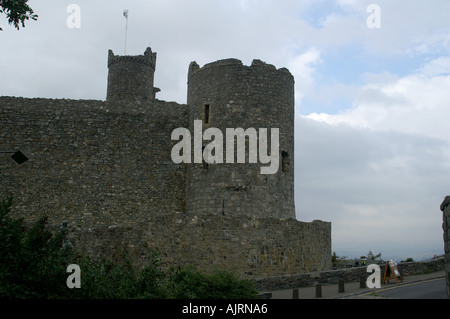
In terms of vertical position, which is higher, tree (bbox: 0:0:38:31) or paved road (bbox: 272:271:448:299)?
tree (bbox: 0:0:38:31)

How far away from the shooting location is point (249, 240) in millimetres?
16719

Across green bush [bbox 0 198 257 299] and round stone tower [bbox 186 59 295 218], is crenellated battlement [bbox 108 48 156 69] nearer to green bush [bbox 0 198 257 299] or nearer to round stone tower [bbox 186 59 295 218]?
round stone tower [bbox 186 59 295 218]

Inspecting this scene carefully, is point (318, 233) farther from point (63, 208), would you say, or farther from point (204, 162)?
point (63, 208)

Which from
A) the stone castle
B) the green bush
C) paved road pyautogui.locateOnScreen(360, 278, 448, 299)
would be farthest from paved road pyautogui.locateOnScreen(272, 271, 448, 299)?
the green bush

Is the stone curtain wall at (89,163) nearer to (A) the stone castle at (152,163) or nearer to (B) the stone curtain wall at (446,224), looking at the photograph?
(A) the stone castle at (152,163)

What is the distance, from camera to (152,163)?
21844 mm

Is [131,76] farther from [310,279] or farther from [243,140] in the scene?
[310,279]

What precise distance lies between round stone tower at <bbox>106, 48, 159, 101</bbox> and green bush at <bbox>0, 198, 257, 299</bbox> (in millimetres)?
15843

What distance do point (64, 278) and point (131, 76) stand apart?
1835cm

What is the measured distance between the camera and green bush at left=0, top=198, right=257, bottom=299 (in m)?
10.7

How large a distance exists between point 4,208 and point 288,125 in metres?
12.5

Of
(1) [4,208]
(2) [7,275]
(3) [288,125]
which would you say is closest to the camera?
(2) [7,275]

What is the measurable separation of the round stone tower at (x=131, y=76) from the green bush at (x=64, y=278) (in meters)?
15.8
